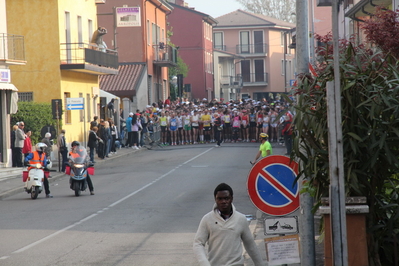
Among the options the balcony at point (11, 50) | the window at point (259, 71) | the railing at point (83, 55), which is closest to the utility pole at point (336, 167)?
the balcony at point (11, 50)

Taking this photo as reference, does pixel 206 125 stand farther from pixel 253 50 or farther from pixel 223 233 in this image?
pixel 253 50

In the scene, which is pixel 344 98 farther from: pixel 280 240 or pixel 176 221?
pixel 176 221

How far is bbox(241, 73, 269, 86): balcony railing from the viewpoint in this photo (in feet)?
301

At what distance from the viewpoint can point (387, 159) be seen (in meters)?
7.07

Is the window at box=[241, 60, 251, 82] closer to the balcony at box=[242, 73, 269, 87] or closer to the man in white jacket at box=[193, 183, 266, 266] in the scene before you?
the balcony at box=[242, 73, 269, 87]

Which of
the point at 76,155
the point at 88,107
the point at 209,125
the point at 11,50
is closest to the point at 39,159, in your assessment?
the point at 76,155

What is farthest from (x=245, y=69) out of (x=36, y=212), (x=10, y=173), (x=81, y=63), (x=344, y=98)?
(x=344, y=98)

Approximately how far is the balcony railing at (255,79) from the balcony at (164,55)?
3431 centimetres

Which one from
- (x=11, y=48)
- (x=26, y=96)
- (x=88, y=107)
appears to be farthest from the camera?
(x=88, y=107)

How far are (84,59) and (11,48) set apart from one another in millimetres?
6429

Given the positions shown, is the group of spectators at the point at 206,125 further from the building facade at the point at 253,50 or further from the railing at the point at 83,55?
the building facade at the point at 253,50

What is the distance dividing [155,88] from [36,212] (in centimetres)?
3897

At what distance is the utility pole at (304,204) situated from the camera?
789 centimetres

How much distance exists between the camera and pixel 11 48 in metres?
30.1
